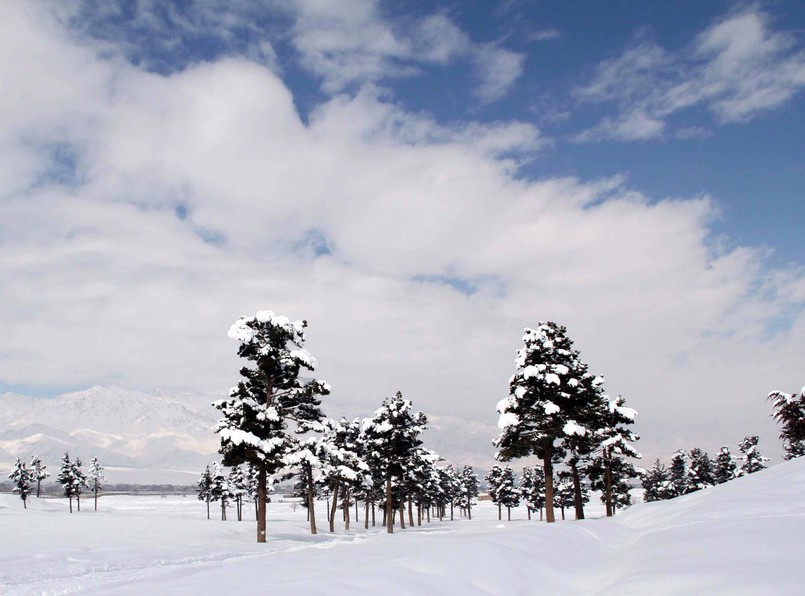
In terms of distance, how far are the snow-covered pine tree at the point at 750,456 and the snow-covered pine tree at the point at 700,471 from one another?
5.27m

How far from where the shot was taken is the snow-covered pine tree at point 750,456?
70250 millimetres

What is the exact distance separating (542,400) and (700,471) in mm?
57603

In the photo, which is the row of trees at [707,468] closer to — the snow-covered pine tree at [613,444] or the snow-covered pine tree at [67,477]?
the snow-covered pine tree at [613,444]

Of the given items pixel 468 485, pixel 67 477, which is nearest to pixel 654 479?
pixel 468 485

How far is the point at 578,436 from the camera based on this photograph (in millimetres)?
32812

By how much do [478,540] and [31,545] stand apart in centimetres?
2609

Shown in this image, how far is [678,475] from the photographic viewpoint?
3418 inches

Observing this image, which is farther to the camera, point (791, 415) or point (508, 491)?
point (508, 491)

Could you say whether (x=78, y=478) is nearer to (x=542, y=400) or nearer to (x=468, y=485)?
(x=468, y=485)

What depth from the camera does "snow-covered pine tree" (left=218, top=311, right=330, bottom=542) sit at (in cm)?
3145

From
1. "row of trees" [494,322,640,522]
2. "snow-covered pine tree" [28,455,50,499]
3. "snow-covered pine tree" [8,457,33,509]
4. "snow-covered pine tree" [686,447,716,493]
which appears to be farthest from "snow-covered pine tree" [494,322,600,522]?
"snow-covered pine tree" [28,455,50,499]

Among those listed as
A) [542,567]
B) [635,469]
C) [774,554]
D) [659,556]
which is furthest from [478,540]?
[635,469]

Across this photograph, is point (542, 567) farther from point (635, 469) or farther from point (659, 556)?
point (635, 469)

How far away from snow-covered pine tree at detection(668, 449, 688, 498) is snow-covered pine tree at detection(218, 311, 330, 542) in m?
70.8
